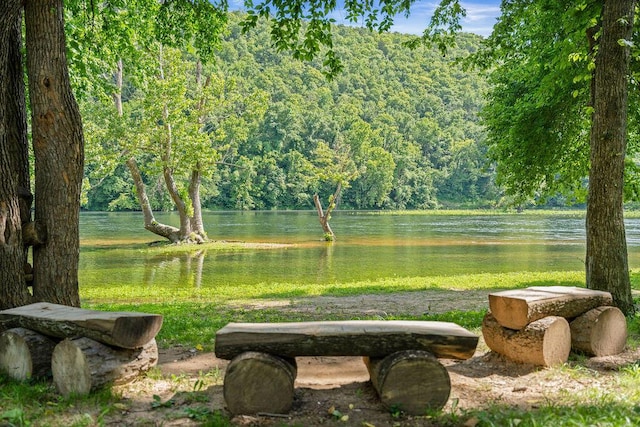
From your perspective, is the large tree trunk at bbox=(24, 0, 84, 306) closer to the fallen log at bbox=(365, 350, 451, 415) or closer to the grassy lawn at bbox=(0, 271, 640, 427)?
the grassy lawn at bbox=(0, 271, 640, 427)

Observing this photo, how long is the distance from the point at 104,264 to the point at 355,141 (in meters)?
44.7

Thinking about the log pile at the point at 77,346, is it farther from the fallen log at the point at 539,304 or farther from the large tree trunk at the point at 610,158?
the large tree trunk at the point at 610,158

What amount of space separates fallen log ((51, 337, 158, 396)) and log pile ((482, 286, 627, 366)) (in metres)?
3.83

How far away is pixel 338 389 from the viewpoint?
5.04m

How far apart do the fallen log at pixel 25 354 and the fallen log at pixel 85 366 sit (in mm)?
327

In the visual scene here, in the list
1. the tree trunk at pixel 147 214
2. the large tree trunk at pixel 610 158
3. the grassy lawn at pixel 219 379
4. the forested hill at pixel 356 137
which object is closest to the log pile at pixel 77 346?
the grassy lawn at pixel 219 379

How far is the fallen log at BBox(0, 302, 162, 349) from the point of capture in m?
4.63

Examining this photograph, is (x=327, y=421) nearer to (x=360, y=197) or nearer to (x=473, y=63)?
(x=473, y=63)

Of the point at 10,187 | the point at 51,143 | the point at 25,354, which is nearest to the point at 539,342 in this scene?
the point at 25,354

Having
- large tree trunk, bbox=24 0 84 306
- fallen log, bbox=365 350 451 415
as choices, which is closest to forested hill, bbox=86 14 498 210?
large tree trunk, bbox=24 0 84 306

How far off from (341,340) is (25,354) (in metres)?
2.98

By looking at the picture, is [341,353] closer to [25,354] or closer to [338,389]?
[338,389]

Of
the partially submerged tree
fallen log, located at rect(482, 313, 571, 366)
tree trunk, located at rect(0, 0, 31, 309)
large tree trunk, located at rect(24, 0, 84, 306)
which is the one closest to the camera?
fallen log, located at rect(482, 313, 571, 366)

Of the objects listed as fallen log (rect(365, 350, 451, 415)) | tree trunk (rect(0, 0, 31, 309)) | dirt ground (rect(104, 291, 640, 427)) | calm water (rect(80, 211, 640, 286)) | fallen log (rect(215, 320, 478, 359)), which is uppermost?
tree trunk (rect(0, 0, 31, 309))
